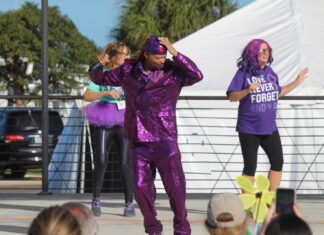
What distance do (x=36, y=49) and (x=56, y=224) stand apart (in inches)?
2075

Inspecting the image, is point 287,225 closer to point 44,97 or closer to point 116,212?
point 116,212

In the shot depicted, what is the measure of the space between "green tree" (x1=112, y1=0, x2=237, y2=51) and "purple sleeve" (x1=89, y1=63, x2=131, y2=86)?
21180mm

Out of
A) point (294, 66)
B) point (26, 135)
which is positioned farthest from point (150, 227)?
point (26, 135)

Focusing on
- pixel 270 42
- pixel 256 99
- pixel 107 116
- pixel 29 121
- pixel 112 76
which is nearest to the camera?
pixel 112 76

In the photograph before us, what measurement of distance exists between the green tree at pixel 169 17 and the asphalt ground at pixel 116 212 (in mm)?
18010

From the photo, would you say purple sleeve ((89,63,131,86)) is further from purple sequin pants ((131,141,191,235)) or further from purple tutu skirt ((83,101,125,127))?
purple tutu skirt ((83,101,125,127))

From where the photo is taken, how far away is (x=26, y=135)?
2256 centimetres

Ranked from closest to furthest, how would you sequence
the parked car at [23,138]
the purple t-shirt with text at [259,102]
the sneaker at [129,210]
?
the purple t-shirt with text at [259,102] → the sneaker at [129,210] → the parked car at [23,138]

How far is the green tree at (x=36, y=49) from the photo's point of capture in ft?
177

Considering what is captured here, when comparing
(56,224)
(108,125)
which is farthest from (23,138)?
(56,224)

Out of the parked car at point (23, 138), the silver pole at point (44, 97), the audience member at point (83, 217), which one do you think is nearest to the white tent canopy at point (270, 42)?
the silver pole at point (44, 97)

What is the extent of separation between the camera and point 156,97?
691 centimetres

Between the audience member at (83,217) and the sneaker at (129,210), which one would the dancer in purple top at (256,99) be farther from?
the audience member at (83,217)

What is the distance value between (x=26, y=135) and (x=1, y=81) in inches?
1231
